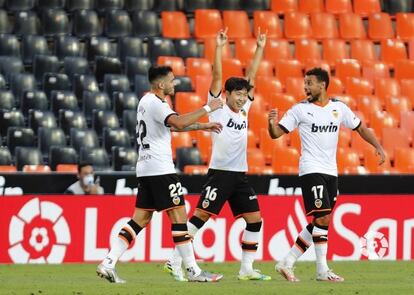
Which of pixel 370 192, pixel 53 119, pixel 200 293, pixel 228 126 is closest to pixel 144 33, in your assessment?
pixel 53 119

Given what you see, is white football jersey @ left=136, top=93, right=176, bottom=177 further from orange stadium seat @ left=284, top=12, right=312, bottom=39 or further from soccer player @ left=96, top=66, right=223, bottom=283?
orange stadium seat @ left=284, top=12, right=312, bottom=39

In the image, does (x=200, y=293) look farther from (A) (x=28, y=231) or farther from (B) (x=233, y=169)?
(A) (x=28, y=231)

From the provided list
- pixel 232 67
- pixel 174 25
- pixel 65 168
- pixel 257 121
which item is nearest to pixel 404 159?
pixel 257 121

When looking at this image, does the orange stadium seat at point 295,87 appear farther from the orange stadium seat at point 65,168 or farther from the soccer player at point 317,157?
the soccer player at point 317,157

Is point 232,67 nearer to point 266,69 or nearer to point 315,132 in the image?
point 266,69

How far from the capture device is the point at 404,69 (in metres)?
23.7

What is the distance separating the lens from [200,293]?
37.6 ft

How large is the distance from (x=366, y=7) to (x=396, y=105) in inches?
109

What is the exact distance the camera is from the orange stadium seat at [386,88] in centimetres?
2314

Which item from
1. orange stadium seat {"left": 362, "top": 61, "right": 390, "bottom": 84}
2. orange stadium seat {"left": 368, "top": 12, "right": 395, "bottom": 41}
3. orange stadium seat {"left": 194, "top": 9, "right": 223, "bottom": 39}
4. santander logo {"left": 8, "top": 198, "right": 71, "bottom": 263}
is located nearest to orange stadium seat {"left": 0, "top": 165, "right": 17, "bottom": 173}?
santander logo {"left": 8, "top": 198, "right": 71, "bottom": 263}

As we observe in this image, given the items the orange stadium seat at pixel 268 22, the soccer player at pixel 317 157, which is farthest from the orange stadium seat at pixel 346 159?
the soccer player at pixel 317 157

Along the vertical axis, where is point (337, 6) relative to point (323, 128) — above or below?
above

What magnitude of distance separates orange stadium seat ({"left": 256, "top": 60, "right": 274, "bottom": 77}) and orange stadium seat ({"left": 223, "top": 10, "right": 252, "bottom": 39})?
93cm

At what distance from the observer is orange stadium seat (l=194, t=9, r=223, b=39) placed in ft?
77.1
